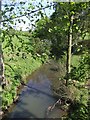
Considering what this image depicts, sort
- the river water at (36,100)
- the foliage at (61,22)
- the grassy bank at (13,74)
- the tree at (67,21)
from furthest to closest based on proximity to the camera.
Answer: the river water at (36,100) → the grassy bank at (13,74) → the foliage at (61,22) → the tree at (67,21)

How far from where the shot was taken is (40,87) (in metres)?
16.9

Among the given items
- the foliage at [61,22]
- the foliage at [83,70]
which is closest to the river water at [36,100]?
the foliage at [61,22]

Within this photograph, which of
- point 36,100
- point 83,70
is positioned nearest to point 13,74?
point 36,100

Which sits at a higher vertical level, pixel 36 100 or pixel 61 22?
pixel 61 22

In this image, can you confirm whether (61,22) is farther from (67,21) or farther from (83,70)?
(83,70)

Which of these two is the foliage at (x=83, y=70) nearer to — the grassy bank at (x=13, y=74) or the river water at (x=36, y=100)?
the grassy bank at (x=13, y=74)

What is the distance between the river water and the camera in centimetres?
1220

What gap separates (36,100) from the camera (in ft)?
46.2

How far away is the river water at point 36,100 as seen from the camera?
12.2 m

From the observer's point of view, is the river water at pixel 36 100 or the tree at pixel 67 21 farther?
the river water at pixel 36 100

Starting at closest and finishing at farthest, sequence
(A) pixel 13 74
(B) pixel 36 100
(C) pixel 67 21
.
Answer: (C) pixel 67 21 → (B) pixel 36 100 → (A) pixel 13 74

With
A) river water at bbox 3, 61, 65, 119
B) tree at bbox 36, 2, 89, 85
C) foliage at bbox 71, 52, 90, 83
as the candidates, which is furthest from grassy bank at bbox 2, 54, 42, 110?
foliage at bbox 71, 52, 90, 83

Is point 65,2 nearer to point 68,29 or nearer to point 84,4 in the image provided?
point 84,4

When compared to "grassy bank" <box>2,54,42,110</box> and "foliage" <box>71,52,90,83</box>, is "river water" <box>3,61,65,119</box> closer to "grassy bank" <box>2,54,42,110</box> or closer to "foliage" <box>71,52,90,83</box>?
"grassy bank" <box>2,54,42,110</box>
